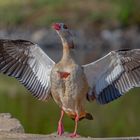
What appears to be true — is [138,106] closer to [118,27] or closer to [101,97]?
[101,97]

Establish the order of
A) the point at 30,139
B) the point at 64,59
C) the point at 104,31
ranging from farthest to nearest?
the point at 104,31 < the point at 64,59 < the point at 30,139

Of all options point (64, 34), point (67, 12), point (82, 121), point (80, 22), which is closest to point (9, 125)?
point (64, 34)

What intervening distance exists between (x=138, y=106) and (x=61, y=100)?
1089 cm

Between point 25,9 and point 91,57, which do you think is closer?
point 91,57

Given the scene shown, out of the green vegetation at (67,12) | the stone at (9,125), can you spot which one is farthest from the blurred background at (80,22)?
the stone at (9,125)

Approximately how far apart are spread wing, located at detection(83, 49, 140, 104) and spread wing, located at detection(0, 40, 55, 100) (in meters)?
0.65

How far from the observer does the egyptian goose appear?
11.0 meters

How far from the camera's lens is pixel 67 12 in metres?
47.7

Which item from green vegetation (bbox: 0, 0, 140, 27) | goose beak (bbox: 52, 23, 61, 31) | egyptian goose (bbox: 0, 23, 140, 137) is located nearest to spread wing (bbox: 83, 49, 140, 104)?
egyptian goose (bbox: 0, 23, 140, 137)

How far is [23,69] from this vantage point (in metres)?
12.0

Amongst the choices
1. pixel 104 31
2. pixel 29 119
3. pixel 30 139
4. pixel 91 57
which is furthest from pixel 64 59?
pixel 104 31

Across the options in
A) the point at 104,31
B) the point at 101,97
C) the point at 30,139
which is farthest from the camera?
Answer: the point at 104,31

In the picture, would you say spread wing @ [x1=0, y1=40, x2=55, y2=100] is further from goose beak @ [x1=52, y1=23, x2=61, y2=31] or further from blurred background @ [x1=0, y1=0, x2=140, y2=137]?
blurred background @ [x1=0, y1=0, x2=140, y2=137]

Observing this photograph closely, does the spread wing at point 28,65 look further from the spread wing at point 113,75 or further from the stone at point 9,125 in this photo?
the spread wing at point 113,75
